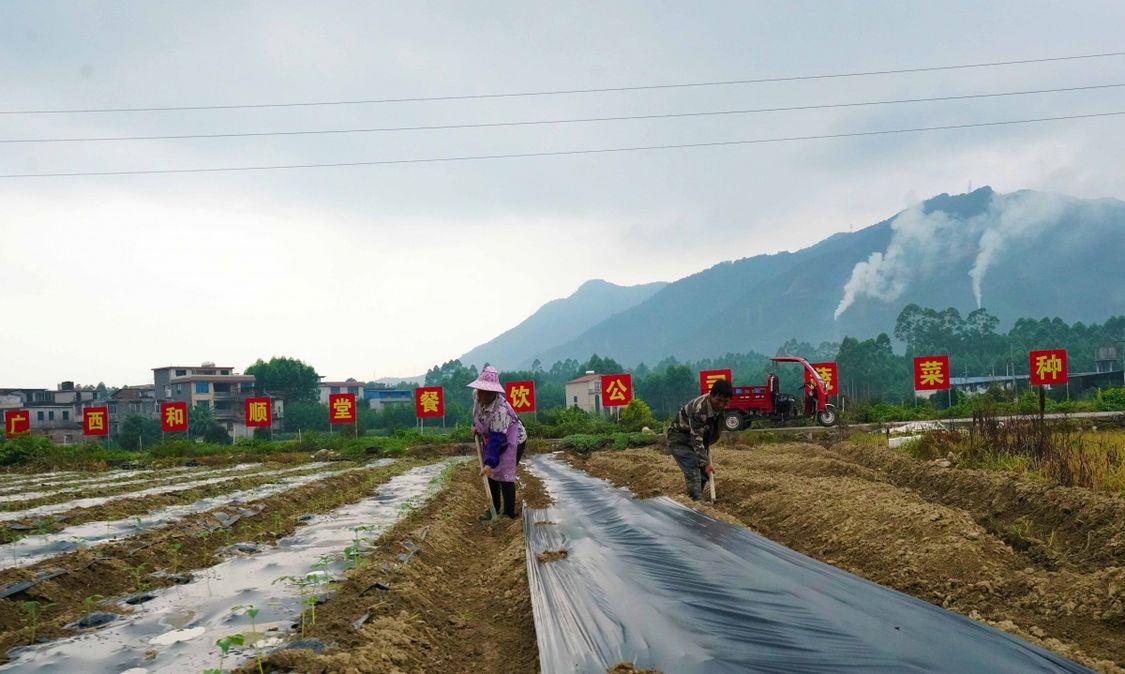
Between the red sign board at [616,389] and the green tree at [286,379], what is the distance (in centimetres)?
4699

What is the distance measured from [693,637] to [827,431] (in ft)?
62.8

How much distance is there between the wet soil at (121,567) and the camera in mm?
4562

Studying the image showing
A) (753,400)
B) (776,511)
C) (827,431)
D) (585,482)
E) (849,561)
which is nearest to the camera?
(849,561)

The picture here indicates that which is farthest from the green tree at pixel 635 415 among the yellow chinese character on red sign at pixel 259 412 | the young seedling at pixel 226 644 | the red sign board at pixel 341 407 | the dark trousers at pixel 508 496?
the young seedling at pixel 226 644

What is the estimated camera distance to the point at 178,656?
3664 mm

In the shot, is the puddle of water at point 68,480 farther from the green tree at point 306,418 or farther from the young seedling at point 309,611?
the green tree at point 306,418

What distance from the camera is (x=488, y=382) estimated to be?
7500 mm

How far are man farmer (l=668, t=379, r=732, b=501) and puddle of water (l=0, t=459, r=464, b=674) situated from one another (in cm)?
318

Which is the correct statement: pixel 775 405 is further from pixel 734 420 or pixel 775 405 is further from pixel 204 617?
pixel 204 617

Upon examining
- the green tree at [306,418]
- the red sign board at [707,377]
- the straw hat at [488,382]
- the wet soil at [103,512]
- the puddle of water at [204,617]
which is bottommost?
the green tree at [306,418]

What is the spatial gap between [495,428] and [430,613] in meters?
3.13

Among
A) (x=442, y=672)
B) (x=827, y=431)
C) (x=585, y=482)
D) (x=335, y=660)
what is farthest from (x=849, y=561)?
(x=827, y=431)

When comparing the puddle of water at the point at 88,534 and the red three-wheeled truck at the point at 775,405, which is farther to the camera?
the red three-wheeled truck at the point at 775,405

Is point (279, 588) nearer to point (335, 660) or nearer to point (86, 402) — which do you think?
point (335, 660)
